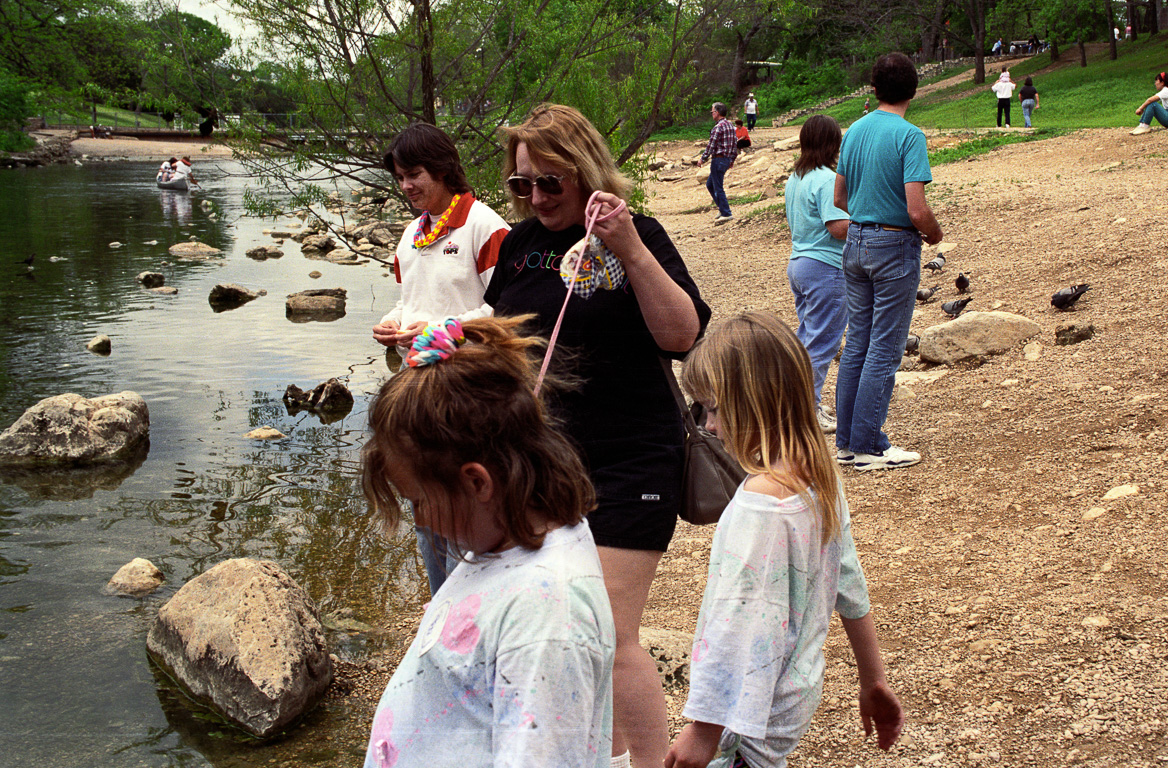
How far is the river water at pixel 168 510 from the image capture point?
4.09m

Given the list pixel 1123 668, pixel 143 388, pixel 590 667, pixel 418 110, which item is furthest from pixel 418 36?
pixel 590 667

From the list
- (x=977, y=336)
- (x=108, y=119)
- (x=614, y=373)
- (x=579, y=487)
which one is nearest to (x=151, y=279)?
(x=977, y=336)

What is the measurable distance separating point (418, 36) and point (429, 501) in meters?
7.51

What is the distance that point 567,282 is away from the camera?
2438 mm

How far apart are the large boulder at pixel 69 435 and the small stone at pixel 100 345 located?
131 inches

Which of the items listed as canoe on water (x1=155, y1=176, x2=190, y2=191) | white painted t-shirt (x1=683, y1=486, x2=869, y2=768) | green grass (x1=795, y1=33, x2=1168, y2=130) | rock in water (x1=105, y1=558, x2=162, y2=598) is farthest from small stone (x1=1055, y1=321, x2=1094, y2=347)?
canoe on water (x1=155, y1=176, x2=190, y2=191)

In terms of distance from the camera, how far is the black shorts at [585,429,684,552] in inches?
91.6

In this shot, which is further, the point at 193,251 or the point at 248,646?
the point at 193,251

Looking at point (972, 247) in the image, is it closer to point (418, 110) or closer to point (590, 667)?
point (418, 110)

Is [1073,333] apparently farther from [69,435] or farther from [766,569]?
[69,435]

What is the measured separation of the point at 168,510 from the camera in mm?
6602

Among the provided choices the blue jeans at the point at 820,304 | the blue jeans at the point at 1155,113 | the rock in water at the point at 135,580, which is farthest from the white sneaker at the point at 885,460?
the blue jeans at the point at 1155,113

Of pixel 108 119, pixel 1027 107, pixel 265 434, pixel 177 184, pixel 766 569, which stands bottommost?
pixel 265 434

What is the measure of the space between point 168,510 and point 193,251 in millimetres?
13980
